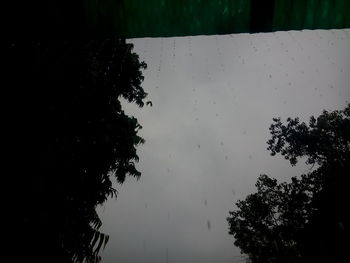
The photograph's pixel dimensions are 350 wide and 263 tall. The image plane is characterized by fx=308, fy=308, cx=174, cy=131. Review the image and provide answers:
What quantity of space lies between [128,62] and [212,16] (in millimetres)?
12575

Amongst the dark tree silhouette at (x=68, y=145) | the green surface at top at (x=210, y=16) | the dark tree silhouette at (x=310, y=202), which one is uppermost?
the dark tree silhouette at (x=310, y=202)

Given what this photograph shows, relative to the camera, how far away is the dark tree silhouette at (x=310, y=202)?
21.4 meters

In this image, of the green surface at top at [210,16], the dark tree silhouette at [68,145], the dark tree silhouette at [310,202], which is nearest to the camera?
the green surface at top at [210,16]

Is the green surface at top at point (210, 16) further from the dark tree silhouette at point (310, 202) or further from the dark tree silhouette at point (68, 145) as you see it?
the dark tree silhouette at point (310, 202)

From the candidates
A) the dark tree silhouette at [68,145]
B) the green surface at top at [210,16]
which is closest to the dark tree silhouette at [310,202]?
the dark tree silhouette at [68,145]

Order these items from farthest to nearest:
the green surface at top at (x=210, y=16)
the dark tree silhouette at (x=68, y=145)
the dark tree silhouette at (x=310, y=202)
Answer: the dark tree silhouette at (x=310, y=202) < the dark tree silhouette at (x=68, y=145) < the green surface at top at (x=210, y=16)

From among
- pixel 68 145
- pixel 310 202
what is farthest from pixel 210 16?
pixel 310 202

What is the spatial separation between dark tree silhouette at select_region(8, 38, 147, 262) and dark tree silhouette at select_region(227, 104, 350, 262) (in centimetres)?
1551

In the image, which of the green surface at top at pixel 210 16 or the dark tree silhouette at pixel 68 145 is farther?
the dark tree silhouette at pixel 68 145

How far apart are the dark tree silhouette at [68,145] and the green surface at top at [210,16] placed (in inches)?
175

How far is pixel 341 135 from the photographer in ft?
74.2

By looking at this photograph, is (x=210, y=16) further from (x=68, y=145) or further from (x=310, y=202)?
(x=310, y=202)

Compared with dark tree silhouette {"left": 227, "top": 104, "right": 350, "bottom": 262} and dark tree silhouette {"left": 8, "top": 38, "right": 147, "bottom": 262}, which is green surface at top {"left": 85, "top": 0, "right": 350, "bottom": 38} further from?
dark tree silhouette {"left": 227, "top": 104, "right": 350, "bottom": 262}

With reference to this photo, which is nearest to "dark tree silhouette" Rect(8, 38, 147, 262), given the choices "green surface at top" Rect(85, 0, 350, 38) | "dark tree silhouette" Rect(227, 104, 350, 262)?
"green surface at top" Rect(85, 0, 350, 38)
